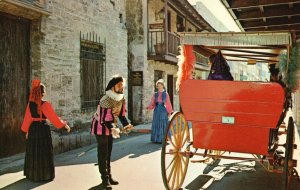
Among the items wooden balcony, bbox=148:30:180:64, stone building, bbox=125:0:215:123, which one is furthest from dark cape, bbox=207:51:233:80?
wooden balcony, bbox=148:30:180:64

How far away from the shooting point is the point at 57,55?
8250 mm

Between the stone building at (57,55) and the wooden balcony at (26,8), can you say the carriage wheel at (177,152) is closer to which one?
the stone building at (57,55)

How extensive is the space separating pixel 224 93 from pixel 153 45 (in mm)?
10590

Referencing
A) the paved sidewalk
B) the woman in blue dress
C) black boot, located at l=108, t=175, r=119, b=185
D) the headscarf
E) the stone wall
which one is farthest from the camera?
the woman in blue dress

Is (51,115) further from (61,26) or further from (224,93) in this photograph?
(61,26)

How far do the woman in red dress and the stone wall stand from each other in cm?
237

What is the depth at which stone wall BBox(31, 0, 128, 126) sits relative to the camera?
7.75m

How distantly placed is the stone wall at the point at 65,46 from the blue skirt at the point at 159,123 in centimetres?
189

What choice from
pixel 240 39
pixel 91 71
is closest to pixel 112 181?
pixel 240 39

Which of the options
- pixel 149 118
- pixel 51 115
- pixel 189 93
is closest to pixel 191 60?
pixel 189 93

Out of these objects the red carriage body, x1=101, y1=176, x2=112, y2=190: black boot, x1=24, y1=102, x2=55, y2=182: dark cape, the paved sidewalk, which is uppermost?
the red carriage body

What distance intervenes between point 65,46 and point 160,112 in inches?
118

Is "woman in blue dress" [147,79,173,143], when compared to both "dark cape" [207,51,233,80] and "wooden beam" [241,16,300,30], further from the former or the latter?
"dark cape" [207,51,233,80]

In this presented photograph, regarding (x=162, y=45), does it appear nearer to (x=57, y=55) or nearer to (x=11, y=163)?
(x=57, y=55)
